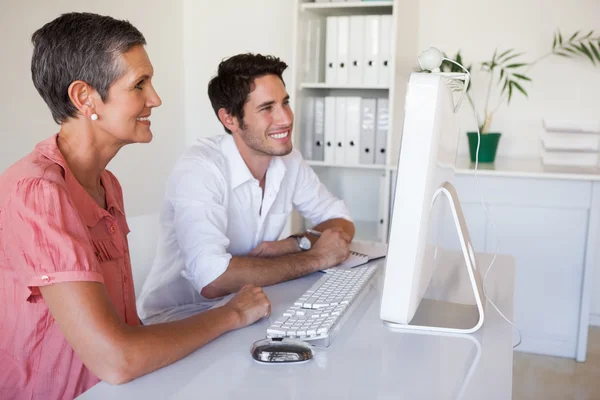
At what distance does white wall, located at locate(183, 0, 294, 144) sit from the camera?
11.4 feet

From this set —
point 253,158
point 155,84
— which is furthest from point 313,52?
point 253,158

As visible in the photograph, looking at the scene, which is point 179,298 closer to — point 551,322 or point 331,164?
point 331,164

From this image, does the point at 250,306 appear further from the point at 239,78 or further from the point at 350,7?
the point at 350,7

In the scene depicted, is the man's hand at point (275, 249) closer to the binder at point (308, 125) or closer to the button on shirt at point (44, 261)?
the button on shirt at point (44, 261)

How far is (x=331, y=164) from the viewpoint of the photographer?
310 cm

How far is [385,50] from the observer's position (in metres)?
2.95

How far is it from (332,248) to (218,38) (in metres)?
2.24

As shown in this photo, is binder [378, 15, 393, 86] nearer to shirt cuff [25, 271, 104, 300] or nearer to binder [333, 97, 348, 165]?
binder [333, 97, 348, 165]

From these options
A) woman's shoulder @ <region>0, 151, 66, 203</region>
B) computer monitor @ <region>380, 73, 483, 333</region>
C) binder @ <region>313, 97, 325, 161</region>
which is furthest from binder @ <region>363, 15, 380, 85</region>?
woman's shoulder @ <region>0, 151, 66, 203</region>

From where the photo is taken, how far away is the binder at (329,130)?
10.1 feet

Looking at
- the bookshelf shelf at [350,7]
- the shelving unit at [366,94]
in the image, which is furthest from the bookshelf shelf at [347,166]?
the bookshelf shelf at [350,7]

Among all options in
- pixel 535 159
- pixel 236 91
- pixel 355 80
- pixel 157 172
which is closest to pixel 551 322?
pixel 535 159

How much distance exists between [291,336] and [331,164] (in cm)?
207

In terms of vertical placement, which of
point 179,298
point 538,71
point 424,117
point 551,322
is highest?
point 538,71
